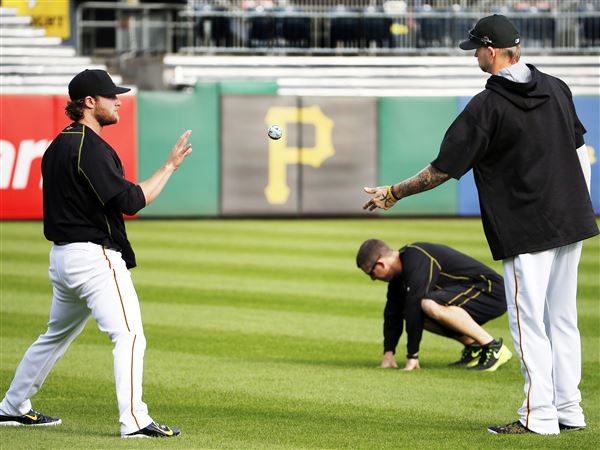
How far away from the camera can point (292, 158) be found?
841 inches

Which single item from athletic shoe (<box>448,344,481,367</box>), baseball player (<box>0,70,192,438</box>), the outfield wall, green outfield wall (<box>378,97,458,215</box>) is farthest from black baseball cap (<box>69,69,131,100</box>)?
green outfield wall (<box>378,97,458,215</box>)

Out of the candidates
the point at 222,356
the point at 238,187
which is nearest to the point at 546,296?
the point at 222,356

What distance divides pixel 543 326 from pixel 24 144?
1557 centimetres

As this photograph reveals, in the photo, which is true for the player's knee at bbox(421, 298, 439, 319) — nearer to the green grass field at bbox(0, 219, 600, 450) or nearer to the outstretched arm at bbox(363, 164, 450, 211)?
the green grass field at bbox(0, 219, 600, 450)

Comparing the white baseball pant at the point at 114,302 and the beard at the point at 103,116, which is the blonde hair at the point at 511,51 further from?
the white baseball pant at the point at 114,302

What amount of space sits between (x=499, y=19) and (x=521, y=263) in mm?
1272

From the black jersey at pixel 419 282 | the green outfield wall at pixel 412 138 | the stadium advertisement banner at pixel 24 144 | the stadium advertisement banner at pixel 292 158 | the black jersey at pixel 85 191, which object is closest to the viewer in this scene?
the black jersey at pixel 85 191

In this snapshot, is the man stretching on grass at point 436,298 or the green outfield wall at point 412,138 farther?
the green outfield wall at point 412,138

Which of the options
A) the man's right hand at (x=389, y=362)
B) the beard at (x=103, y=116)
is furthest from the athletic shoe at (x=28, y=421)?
the man's right hand at (x=389, y=362)

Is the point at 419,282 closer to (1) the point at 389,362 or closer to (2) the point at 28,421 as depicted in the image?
(1) the point at 389,362

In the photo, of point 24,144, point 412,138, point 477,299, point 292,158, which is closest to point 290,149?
point 292,158

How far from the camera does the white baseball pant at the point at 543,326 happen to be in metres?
5.92

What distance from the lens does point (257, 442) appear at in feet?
19.3

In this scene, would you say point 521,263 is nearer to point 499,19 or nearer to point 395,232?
point 499,19
